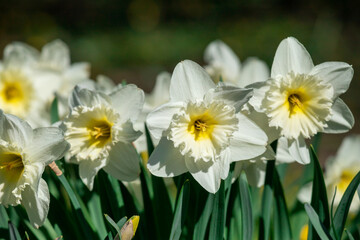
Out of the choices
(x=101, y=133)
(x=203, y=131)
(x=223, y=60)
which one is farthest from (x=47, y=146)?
(x=223, y=60)

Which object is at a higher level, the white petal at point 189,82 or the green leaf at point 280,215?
the white petal at point 189,82

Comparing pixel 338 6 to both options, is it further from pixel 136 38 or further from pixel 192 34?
pixel 136 38

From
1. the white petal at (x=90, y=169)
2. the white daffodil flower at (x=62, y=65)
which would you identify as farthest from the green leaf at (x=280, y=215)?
the white daffodil flower at (x=62, y=65)

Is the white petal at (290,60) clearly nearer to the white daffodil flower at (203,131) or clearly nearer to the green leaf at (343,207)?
the white daffodil flower at (203,131)

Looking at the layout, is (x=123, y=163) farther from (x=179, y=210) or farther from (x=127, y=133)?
(x=179, y=210)

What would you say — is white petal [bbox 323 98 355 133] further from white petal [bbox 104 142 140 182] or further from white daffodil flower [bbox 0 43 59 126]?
white daffodil flower [bbox 0 43 59 126]

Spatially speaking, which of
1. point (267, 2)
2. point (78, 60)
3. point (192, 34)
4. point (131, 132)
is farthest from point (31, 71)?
point (267, 2)
